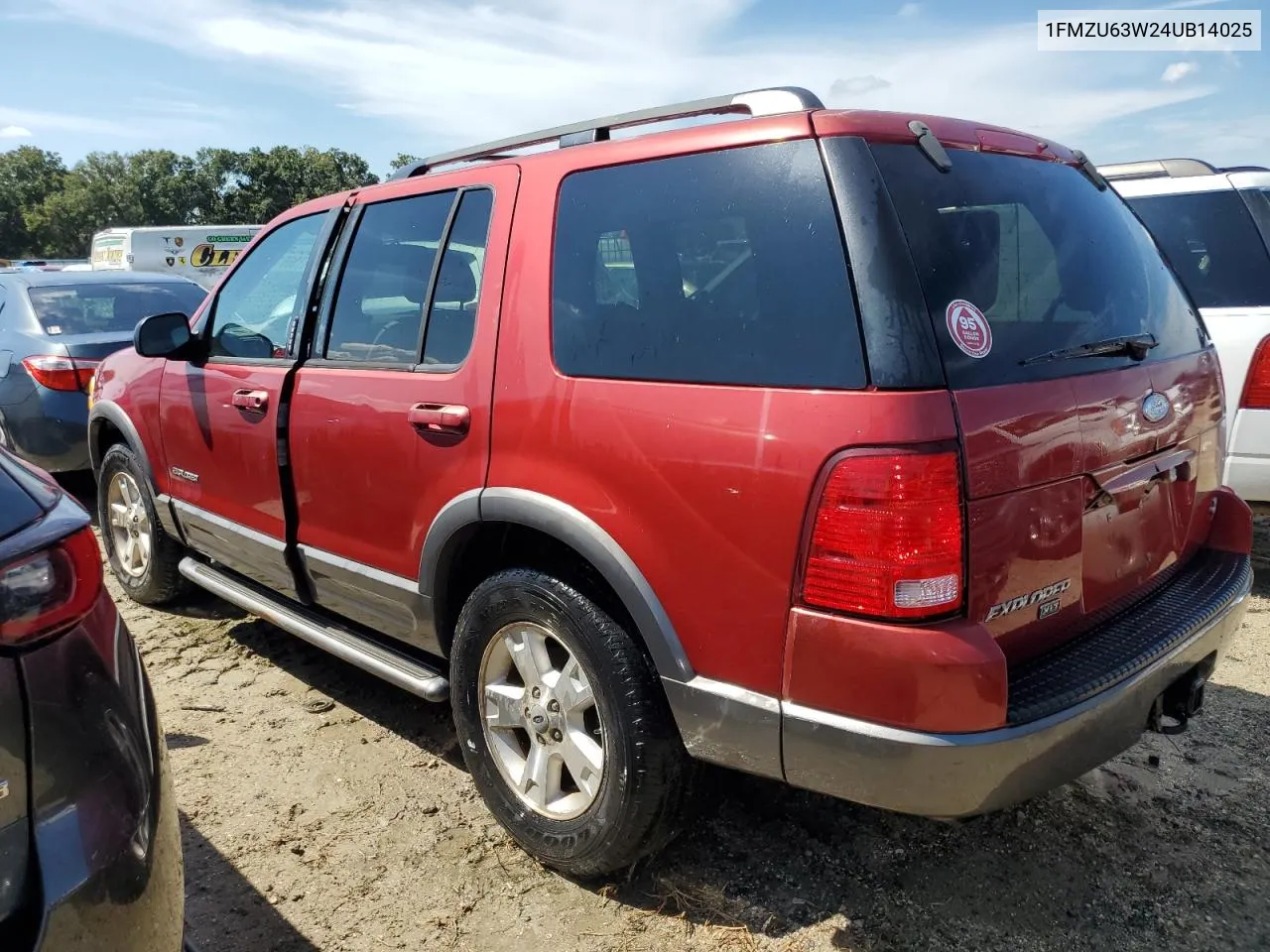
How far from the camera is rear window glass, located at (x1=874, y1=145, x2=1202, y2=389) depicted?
1916 millimetres

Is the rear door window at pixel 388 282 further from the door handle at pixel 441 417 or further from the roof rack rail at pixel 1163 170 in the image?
the roof rack rail at pixel 1163 170

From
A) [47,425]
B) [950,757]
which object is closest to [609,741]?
[950,757]

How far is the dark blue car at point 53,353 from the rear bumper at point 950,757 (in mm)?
5403

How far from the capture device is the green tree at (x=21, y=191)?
69.6 metres

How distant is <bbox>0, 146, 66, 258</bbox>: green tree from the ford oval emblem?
82.0 m

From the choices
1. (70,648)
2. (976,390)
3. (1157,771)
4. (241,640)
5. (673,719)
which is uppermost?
(976,390)

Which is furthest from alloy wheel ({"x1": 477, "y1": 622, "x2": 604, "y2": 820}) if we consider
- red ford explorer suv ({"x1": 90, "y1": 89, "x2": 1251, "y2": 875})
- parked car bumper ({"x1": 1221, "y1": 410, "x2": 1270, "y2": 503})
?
parked car bumper ({"x1": 1221, "y1": 410, "x2": 1270, "y2": 503})

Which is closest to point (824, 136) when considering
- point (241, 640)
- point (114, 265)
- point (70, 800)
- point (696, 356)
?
point (696, 356)

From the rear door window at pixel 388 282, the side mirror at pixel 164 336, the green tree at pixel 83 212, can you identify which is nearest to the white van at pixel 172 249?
the side mirror at pixel 164 336

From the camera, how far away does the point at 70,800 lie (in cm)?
148

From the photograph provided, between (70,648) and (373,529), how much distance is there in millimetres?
1351

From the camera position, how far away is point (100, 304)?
670 cm

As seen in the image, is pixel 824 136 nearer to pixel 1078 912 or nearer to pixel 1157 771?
pixel 1078 912

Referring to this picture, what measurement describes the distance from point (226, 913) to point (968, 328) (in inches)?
93.4
